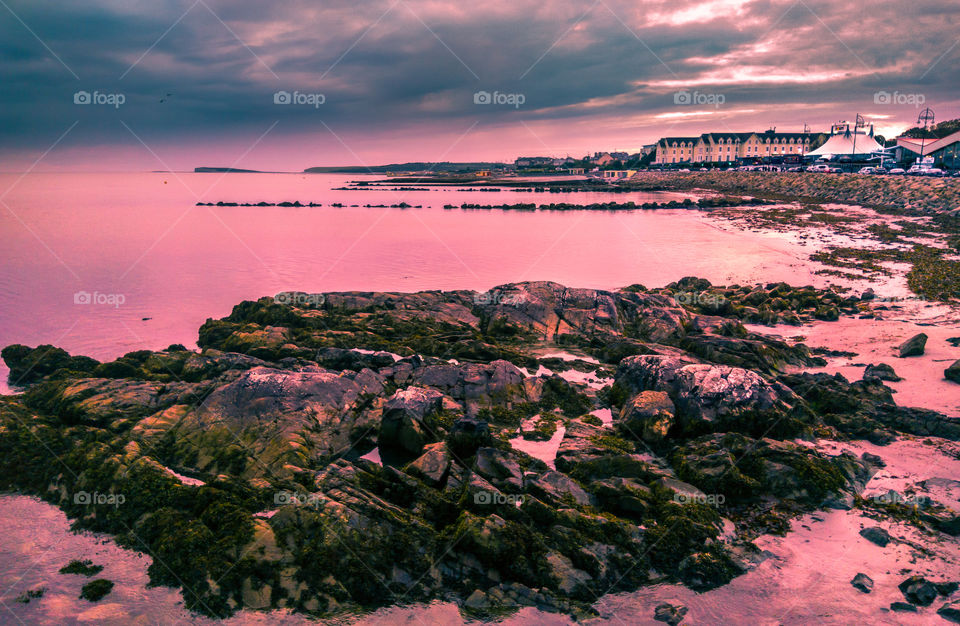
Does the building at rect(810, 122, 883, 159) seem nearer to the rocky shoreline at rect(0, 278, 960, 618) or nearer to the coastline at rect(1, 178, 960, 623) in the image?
the coastline at rect(1, 178, 960, 623)

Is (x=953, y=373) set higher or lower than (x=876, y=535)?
higher

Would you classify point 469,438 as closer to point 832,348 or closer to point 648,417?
point 648,417

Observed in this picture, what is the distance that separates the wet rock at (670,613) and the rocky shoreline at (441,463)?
1.69 feet

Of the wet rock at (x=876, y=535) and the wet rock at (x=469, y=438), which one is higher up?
the wet rock at (x=469, y=438)

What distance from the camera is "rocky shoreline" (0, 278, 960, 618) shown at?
23.4 ft

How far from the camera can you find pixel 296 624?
20.9 ft

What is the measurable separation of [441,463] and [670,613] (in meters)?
4.38

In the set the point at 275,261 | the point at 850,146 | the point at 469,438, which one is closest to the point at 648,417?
the point at 469,438

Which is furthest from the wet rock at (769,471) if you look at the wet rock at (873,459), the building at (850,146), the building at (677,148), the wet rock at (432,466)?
the building at (677,148)

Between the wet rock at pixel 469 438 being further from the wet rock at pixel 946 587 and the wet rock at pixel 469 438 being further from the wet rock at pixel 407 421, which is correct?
the wet rock at pixel 946 587

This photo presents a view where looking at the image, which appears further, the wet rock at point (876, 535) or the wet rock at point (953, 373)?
the wet rock at point (953, 373)

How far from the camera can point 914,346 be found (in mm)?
14961

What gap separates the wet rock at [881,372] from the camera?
44.5 feet

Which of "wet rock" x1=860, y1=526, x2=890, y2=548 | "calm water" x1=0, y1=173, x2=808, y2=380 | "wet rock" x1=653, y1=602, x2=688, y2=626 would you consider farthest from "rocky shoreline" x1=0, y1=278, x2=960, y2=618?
"calm water" x1=0, y1=173, x2=808, y2=380
